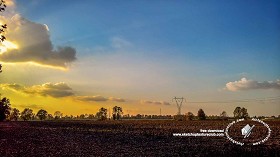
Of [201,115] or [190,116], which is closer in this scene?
[190,116]

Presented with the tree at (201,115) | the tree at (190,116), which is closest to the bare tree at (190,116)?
the tree at (190,116)

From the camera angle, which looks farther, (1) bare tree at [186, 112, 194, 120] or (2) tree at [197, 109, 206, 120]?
(2) tree at [197, 109, 206, 120]

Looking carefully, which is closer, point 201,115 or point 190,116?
point 190,116

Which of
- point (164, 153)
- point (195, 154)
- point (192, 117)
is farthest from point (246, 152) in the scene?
point (192, 117)

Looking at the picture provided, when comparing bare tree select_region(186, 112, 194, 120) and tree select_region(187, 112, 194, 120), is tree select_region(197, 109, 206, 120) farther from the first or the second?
tree select_region(187, 112, 194, 120)

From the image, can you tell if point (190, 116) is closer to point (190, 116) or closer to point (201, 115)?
point (190, 116)

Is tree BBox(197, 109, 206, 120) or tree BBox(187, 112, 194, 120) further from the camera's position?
tree BBox(197, 109, 206, 120)

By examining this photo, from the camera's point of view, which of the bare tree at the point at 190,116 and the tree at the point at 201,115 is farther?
the tree at the point at 201,115

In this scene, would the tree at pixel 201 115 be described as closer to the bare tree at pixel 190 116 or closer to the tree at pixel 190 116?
the bare tree at pixel 190 116

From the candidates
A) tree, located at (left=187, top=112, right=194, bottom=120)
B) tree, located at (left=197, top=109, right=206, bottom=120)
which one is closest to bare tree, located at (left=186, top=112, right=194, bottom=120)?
tree, located at (left=187, top=112, right=194, bottom=120)

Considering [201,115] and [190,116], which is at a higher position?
[201,115]

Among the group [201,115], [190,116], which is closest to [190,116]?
[190,116]

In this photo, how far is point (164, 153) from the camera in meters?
30.3

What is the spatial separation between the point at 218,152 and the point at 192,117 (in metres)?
155
